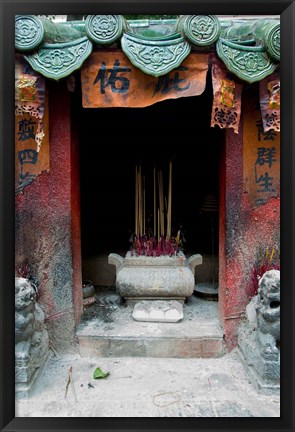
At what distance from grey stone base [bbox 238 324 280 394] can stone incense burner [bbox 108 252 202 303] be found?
95cm

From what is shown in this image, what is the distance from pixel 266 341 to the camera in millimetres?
2979

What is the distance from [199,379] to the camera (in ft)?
10.5

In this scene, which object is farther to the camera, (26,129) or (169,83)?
(26,129)

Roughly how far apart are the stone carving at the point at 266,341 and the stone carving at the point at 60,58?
2.34 metres

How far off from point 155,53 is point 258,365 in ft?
8.73

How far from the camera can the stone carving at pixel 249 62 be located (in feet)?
9.28

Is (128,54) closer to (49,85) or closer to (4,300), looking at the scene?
(49,85)

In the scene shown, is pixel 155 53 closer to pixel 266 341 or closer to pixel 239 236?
pixel 239 236

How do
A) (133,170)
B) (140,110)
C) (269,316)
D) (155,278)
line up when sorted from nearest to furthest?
(269,316), (155,278), (140,110), (133,170)

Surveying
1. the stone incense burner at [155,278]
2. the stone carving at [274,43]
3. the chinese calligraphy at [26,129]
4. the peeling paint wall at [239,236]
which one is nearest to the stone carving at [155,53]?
the stone carving at [274,43]

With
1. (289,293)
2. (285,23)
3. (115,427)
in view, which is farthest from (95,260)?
(285,23)

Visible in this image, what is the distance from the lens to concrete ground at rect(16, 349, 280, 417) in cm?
274

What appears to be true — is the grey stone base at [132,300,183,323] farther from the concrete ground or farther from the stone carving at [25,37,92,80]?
the stone carving at [25,37,92,80]

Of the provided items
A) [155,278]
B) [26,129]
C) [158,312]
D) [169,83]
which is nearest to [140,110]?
[26,129]
